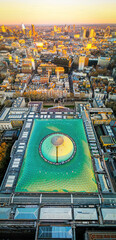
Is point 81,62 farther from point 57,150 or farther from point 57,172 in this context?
point 57,172

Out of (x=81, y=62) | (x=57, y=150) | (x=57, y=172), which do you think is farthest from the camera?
(x=81, y=62)

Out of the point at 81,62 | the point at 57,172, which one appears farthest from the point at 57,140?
the point at 81,62

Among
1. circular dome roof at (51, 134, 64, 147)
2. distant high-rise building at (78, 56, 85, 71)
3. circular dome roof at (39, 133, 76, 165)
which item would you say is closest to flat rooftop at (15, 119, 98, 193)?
circular dome roof at (39, 133, 76, 165)

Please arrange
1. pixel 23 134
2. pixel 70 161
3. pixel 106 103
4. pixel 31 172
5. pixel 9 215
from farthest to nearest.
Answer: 1. pixel 106 103
2. pixel 23 134
3. pixel 70 161
4. pixel 31 172
5. pixel 9 215

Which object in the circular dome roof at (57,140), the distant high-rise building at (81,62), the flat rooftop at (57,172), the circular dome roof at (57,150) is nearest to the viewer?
the flat rooftop at (57,172)

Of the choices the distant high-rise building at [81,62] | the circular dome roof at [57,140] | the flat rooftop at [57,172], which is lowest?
the flat rooftop at [57,172]

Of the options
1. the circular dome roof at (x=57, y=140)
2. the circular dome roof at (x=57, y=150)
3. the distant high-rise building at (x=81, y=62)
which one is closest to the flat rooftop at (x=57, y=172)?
the circular dome roof at (x=57, y=150)

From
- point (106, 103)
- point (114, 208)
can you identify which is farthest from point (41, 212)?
point (106, 103)

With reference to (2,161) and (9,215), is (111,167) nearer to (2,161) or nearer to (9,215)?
(9,215)

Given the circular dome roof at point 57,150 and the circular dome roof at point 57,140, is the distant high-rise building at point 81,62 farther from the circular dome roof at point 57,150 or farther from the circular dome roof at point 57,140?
the circular dome roof at point 57,140
